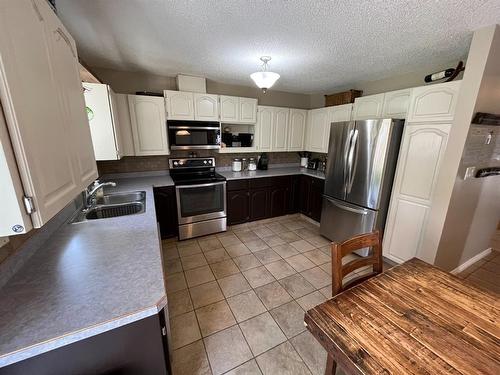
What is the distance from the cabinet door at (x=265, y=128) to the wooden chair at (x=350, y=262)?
2.66 metres

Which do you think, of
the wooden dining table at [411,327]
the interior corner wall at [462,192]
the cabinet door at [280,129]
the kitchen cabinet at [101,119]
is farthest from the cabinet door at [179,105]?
the interior corner wall at [462,192]

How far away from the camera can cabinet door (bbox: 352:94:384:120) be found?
2.65 meters

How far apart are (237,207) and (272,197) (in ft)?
2.20

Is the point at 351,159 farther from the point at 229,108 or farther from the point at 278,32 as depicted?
the point at 229,108

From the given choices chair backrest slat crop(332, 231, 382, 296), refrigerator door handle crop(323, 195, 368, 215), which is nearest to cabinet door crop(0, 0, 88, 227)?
chair backrest slat crop(332, 231, 382, 296)

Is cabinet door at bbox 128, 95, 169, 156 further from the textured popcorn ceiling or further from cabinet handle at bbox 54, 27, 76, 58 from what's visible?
cabinet handle at bbox 54, 27, 76, 58

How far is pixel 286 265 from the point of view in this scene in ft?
8.29

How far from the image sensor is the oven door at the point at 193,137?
2.96 m

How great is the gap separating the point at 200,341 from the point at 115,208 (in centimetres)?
150

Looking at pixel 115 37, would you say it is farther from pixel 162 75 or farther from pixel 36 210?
pixel 36 210

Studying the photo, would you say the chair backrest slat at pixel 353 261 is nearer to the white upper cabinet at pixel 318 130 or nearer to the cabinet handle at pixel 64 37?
the cabinet handle at pixel 64 37

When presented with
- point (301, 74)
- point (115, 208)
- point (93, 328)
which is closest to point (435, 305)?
point (93, 328)

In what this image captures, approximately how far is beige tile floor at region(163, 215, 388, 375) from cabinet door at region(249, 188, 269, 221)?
0.40 metres

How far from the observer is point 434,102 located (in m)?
1.98
